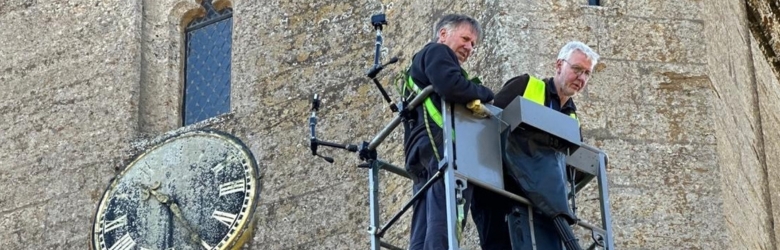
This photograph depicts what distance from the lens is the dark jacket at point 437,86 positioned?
41.1 ft

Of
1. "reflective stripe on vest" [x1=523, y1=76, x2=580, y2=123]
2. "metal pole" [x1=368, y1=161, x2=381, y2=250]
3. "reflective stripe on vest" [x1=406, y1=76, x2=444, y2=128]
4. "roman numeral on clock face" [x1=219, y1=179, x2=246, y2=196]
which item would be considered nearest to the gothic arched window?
"roman numeral on clock face" [x1=219, y1=179, x2=246, y2=196]

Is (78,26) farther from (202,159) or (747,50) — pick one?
(747,50)

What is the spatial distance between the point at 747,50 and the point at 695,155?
1987 millimetres

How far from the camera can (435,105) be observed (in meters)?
12.7

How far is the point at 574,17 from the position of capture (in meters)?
15.8

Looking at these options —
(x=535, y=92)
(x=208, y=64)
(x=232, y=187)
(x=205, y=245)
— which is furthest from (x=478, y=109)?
(x=208, y=64)

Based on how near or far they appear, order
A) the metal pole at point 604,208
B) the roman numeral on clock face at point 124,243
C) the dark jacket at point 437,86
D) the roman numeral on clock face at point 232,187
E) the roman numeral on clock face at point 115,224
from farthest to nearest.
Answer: the roman numeral on clock face at point 115,224
the roman numeral on clock face at point 124,243
the roman numeral on clock face at point 232,187
the metal pole at point 604,208
the dark jacket at point 437,86

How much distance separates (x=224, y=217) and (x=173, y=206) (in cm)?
45

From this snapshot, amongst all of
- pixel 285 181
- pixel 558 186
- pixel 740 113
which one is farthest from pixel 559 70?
pixel 285 181

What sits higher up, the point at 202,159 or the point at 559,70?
the point at 202,159

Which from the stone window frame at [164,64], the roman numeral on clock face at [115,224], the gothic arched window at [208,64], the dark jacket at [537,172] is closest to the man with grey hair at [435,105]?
the dark jacket at [537,172]

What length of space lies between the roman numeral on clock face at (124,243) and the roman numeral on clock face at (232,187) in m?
0.66

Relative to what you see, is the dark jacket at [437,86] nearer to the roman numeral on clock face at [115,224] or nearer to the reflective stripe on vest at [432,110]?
→ the reflective stripe on vest at [432,110]

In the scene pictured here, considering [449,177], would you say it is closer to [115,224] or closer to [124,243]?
[124,243]
